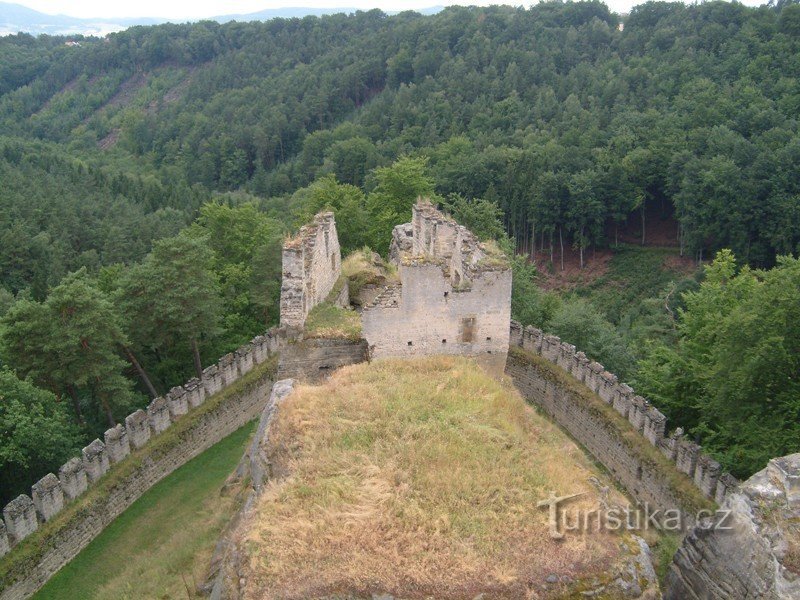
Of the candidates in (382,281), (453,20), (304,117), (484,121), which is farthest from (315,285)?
(453,20)

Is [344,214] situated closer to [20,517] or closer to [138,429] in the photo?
[138,429]

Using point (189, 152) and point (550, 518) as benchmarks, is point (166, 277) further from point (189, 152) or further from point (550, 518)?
point (189, 152)

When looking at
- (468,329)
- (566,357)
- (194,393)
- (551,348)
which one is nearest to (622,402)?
(566,357)

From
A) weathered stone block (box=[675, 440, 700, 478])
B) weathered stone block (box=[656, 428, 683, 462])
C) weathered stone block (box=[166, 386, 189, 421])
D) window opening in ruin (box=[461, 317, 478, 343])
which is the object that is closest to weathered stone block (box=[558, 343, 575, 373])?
weathered stone block (box=[656, 428, 683, 462])

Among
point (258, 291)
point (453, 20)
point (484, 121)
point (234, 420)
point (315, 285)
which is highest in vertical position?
point (453, 20)

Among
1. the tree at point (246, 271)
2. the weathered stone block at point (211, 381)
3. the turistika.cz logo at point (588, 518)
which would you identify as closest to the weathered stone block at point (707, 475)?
the turistika.cz logo at point (588, 518)

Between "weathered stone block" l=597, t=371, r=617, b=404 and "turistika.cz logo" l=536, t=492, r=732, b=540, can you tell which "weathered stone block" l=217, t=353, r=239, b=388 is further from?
"turistika.cz logo" l=536, t=492, r=732, b=540
